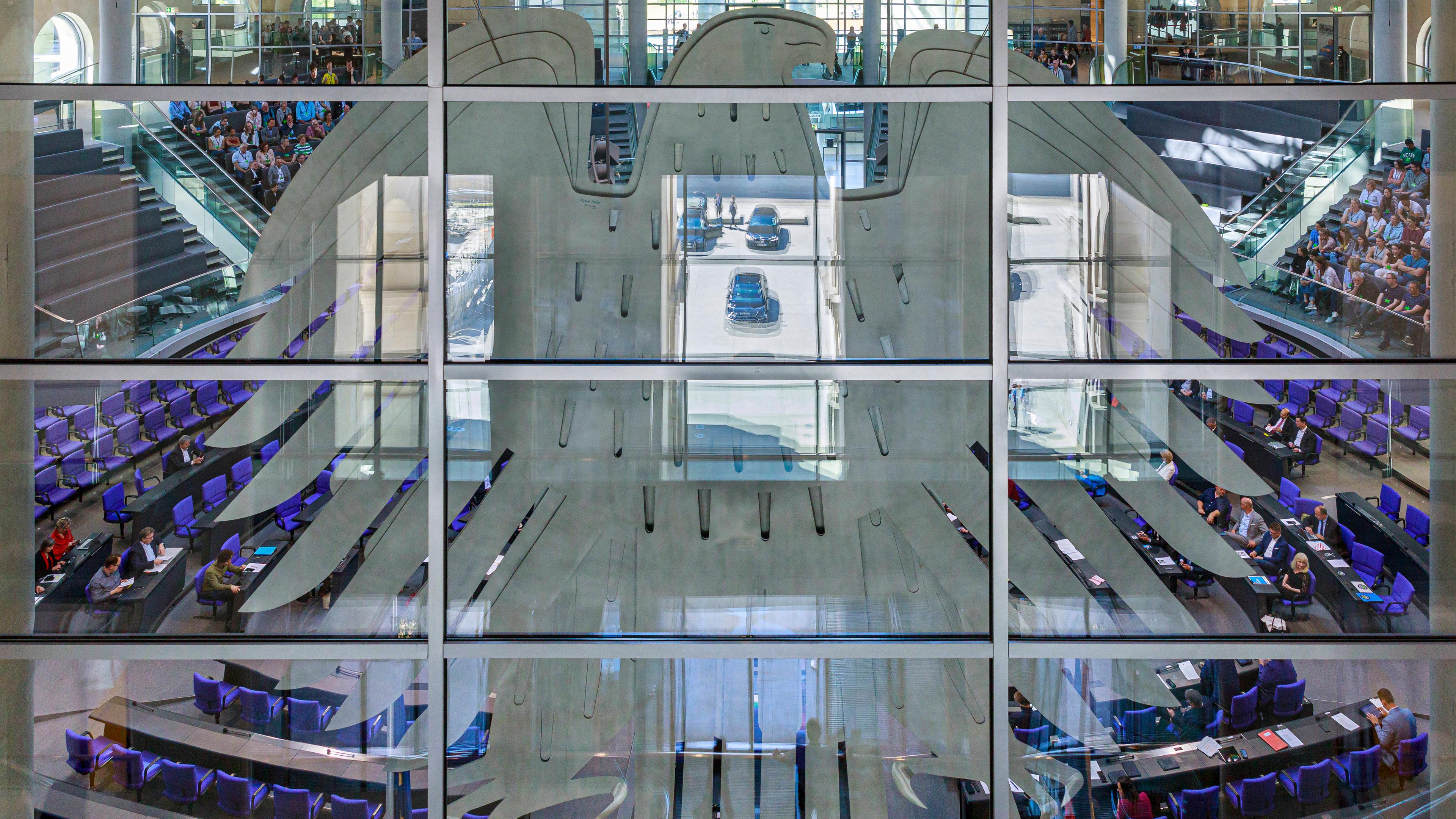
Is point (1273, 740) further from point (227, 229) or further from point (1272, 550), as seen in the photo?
point (227, 229)

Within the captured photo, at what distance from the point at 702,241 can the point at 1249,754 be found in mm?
3265

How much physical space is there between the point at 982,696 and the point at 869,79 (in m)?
2.78

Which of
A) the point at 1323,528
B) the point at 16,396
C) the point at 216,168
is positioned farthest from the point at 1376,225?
the point at 16,396

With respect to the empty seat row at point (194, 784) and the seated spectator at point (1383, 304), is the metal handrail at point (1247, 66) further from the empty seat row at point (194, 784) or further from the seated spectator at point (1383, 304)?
the empty seat row at point (194, 784)

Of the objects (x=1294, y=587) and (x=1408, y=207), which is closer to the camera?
(x=1294, y=587)

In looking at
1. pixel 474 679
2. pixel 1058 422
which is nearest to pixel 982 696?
pixel 1058 422

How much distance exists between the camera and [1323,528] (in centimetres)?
420

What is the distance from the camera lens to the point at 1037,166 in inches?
165

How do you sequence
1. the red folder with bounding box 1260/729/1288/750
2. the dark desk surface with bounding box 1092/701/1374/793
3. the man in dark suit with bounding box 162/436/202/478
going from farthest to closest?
the man in dark suit with bounding box 162/436/202/478
the dark desk surface with bounding box 1092/701/1374/793
the red folder with bounding box 1260/729/1288/750

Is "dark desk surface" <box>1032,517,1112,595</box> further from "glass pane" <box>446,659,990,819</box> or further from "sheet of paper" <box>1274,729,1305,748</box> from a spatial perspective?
"sheet of paper" <box>1274,729,1305,748</box>

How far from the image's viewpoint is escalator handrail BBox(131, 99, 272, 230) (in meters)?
4.30

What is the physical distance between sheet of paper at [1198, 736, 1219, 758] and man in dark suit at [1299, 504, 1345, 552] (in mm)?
975

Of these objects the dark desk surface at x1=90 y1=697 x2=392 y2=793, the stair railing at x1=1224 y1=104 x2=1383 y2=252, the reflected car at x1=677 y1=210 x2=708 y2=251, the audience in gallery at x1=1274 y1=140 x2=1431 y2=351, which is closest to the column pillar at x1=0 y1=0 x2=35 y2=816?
the dark desk surface at x1=90 y1=697 x2=392 y2=793

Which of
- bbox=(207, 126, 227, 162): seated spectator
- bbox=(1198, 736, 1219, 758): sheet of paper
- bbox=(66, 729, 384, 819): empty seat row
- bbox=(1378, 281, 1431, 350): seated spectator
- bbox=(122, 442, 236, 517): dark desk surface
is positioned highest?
bbox=(207, 126, 227, 162): seated spectator
